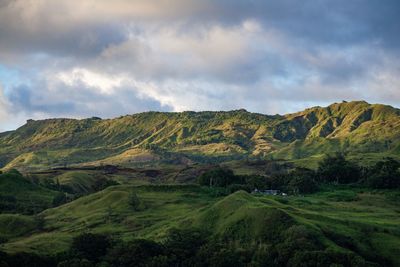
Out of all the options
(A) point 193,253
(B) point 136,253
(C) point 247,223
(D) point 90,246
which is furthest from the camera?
(C) point 247,223

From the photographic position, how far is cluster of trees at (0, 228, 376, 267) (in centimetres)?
12762

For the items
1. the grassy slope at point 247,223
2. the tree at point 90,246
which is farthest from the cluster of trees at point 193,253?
the grassy slope at point 247,223

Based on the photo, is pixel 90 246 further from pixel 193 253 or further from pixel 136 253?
pixel 193 253

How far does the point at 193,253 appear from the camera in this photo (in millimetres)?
142500

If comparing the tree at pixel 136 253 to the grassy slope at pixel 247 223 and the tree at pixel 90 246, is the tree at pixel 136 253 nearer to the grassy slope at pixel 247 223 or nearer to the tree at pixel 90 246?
the tree at pixel 90 246

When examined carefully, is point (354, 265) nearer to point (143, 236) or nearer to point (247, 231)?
point (247, 231)

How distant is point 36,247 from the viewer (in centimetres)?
15238

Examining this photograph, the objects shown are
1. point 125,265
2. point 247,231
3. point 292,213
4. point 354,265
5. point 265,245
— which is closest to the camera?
point 354,265

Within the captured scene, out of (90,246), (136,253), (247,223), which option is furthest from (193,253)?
(90,246)

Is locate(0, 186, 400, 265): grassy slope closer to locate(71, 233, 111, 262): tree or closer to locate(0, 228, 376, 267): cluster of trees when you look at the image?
locate(0, 228, 376, 267): cluster of trees

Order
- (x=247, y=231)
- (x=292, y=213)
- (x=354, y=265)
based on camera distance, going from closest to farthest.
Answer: (x=354, y=265), (x=247, y=231), (x=292, y=213)

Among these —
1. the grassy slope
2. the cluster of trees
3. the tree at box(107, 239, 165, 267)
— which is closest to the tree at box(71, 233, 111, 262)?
the cluster of trees

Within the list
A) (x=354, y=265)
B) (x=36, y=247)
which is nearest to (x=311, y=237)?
(x=354, y=265)

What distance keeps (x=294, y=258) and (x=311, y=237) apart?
690 inches
